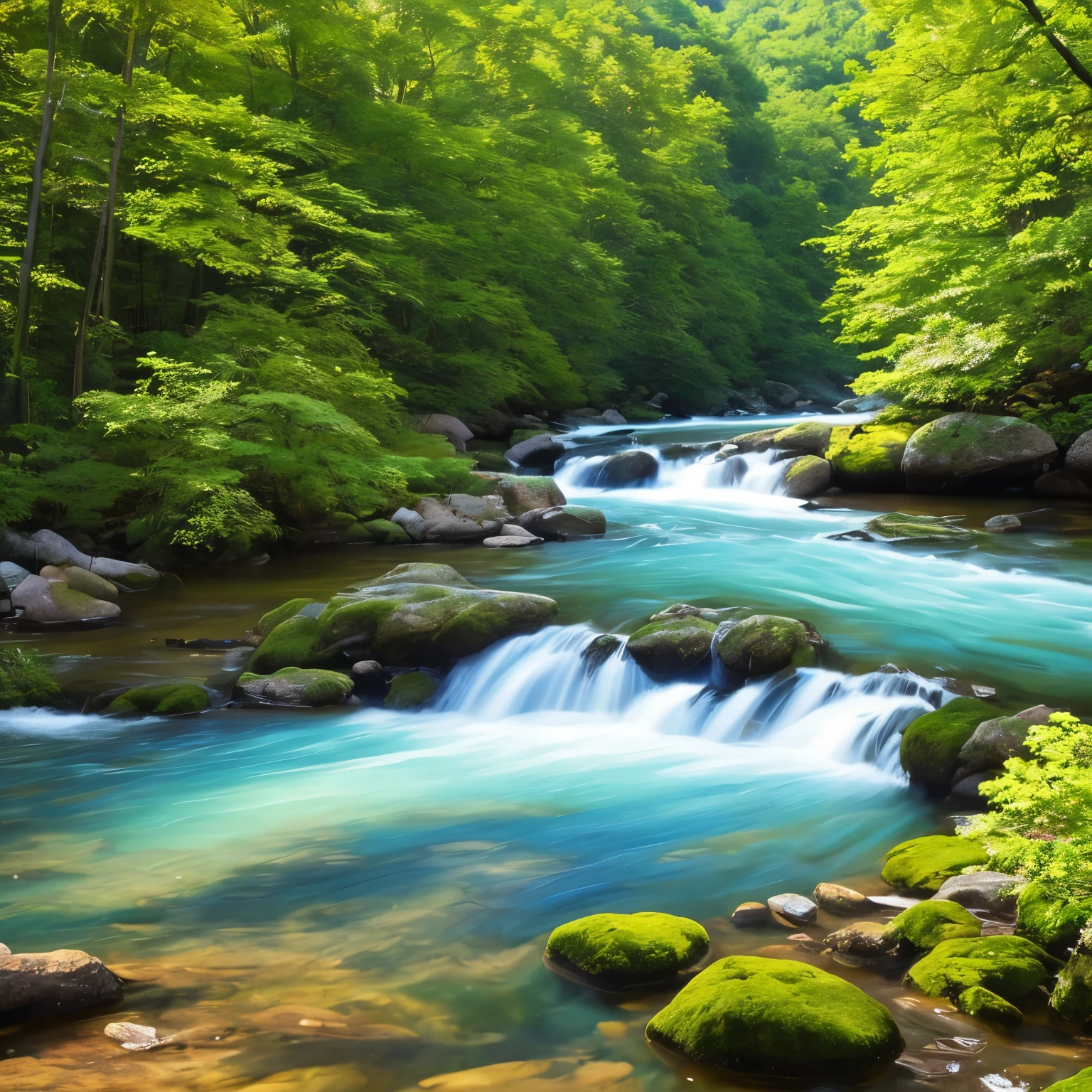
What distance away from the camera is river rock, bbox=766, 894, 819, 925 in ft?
15.9

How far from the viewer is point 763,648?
8391mm

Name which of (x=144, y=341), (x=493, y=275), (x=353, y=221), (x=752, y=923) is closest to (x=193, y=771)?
(x=752, y=923)

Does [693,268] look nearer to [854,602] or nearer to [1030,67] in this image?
[1030,67]

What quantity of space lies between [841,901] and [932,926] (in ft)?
1.92

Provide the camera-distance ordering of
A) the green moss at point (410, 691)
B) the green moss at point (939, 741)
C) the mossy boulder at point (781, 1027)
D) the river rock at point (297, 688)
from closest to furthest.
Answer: the mossy boulder at point (781, 1027), the green moss at point (939, 741), the river rock at point (297, 688), the green moss at point (410, 691)

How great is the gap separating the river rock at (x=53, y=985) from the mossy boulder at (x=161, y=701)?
4478 millimetres

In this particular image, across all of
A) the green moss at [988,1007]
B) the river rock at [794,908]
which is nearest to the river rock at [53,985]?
the river rock at [794,908]

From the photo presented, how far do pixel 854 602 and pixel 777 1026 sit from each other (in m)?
7.81

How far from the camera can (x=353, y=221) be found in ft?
65.4

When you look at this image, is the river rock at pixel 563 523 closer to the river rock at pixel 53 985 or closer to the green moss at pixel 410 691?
the green moss at pixel 410 691

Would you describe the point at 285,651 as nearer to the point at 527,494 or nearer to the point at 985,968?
the point at 985,968

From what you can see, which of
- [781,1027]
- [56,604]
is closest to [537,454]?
[56,604]

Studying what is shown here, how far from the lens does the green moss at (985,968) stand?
3994 mm

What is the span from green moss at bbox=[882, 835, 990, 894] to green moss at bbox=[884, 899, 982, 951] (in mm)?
498
